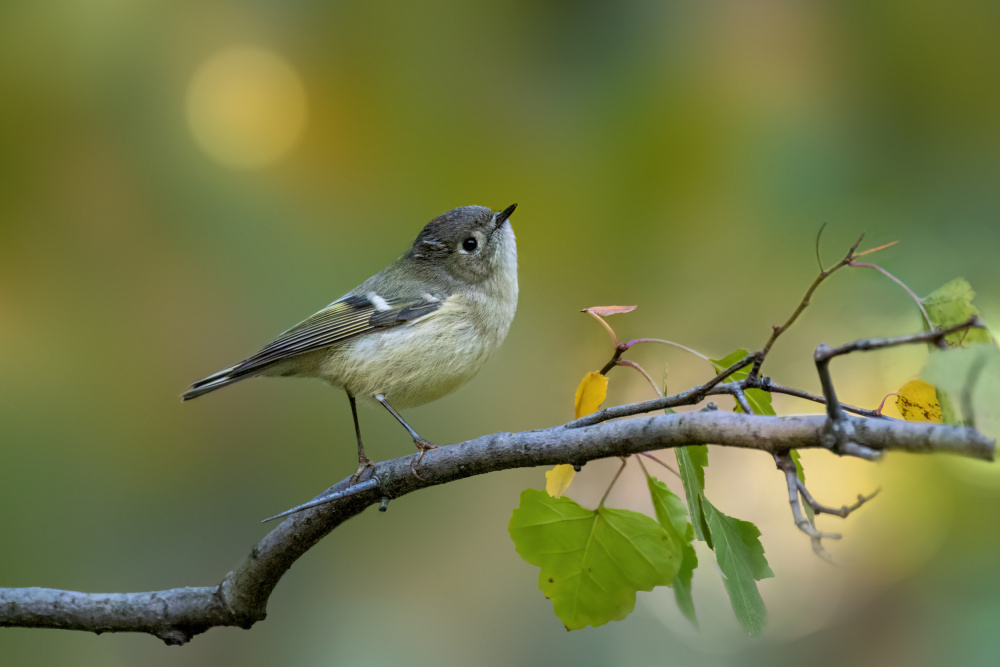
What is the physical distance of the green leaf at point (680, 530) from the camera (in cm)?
76

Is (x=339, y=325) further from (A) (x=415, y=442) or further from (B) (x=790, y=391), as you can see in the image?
(B) (x=790, y=391)

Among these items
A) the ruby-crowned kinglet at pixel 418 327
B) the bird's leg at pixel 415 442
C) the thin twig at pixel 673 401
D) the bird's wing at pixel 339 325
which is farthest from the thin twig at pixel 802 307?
the bird's wing at pixel 339 325

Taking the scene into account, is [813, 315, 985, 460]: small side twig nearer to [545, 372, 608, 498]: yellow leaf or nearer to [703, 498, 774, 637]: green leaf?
[703, 498, 774, 637]: green leaf

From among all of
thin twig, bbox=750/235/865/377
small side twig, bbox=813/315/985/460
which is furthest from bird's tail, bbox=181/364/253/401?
small side twig, bbox=813/315/985/460

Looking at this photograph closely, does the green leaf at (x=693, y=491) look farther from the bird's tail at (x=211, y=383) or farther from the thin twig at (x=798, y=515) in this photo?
the bird's tail at (x=211, y=383)

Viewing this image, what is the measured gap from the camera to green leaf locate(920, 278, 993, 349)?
637 millimetres

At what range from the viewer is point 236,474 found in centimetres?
197

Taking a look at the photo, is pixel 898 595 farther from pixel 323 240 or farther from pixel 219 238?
pixel 219 238

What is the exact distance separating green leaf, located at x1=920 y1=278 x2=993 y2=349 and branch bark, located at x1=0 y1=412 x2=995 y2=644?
129 millimetres

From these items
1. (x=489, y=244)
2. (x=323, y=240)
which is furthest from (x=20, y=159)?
(x=489, y=244)

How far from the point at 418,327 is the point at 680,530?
0.71 m

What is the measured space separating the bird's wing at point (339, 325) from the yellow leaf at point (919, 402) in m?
0.83

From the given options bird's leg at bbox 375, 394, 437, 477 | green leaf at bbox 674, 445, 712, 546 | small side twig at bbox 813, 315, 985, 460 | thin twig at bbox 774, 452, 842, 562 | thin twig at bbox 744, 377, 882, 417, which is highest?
small side twig at bbox 813, 315, 985, 460

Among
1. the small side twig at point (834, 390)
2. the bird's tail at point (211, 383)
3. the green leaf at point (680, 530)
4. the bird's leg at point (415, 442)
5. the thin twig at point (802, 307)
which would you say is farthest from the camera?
the bird's tail at point (211, 383)
